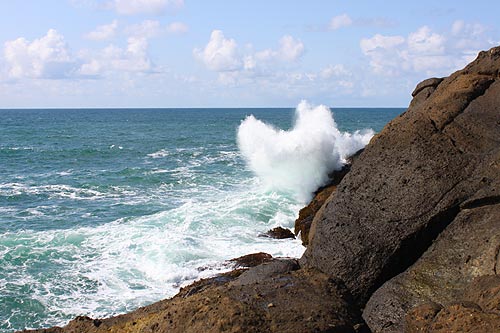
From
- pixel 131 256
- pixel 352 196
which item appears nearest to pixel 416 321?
pixel 352 196

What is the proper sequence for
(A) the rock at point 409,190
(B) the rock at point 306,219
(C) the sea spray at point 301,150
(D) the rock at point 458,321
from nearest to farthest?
(D) the rock at point 458,321 < (A) the rock at point 409,190 < (B) the rock at point 306,219 < (C) the sea spray at point 301,150

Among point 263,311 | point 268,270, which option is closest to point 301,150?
point 268,270

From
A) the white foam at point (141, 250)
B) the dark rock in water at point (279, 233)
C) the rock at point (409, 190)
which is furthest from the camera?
the dark rock in water at point (279, 233)

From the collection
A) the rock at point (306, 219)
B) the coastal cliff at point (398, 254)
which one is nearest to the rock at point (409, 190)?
the coastal cliff at point (398, 254)

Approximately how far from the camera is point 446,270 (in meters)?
7.00

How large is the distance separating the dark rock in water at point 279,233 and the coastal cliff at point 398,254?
279 inches

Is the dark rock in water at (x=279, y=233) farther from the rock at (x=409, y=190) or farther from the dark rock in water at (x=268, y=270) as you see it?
the dark rock in water at (x=268, y=270)

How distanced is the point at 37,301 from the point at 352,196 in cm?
779

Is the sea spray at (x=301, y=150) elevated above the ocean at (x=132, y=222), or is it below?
above

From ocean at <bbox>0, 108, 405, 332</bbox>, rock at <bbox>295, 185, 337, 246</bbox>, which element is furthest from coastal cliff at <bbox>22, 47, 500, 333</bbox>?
rock at <bbox>295, 185, 337, 246</bbox>

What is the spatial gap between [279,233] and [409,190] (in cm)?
851

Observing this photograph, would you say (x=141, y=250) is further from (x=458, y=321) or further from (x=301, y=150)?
(x=458, y=321)

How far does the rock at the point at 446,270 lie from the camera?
674 cm

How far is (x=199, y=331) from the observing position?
5.94m
